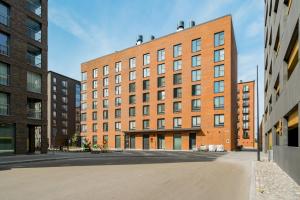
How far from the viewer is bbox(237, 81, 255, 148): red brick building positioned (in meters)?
96.4

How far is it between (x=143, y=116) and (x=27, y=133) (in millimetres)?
29242

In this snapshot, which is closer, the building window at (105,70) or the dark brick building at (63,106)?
the building window at (105,70)

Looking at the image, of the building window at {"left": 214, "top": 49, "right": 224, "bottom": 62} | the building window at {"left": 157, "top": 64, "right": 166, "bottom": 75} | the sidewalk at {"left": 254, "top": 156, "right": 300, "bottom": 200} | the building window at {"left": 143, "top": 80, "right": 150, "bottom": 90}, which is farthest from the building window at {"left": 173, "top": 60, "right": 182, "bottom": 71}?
the sidewalk at {"left": 254, "top": 156, "right": 300, "bottom": 200}

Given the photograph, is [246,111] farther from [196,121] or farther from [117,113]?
[196,121]

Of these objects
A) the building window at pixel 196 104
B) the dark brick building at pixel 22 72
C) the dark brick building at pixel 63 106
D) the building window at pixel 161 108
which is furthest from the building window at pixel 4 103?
the dark brick building at pixel 63 106

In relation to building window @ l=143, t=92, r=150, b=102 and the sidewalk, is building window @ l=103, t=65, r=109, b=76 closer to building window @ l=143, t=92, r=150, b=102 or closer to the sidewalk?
building window @ l=143, t=92, r=150, b=102

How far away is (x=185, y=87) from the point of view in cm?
5109

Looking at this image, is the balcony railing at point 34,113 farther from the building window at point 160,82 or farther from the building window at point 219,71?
the building window at point 219,71

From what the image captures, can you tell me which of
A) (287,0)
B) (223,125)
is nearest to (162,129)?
(223,125)

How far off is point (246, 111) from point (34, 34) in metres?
85.0

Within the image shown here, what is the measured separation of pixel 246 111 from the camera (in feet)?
328

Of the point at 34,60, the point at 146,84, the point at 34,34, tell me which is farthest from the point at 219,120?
the point at 34,34

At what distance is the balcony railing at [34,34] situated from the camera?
3048 cm

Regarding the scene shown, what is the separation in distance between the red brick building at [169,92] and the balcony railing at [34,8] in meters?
27.7
